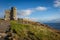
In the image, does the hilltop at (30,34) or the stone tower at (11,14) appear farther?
the stone tower at (11,14)

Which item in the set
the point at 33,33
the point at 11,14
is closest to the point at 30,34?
the point at 33,33

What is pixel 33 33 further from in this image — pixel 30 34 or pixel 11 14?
pixel 11 14

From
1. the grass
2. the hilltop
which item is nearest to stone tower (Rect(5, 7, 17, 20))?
the grass

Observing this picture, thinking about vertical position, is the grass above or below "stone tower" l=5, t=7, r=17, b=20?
below

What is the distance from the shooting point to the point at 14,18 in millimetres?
53031

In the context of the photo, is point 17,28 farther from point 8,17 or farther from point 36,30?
point 8,17

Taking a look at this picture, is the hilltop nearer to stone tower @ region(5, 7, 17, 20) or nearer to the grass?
the grass

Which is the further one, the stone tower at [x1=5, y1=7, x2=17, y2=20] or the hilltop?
the stone tower at [x1=5, y1=7, x2=17, y2=20]

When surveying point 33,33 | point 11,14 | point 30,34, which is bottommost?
point 30,34

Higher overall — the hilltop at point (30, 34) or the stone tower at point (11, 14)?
the stone tower at point (11, 14)

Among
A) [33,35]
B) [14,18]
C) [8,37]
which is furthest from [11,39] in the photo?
[14,18]

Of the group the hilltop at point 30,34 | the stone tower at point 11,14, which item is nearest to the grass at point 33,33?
the hilltop at point 30,34

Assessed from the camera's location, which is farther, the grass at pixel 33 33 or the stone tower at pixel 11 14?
the stone tower at pixel 11 14

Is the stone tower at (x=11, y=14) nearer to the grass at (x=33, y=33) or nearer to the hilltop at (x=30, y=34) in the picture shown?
the grass at (x=33, y=33)
